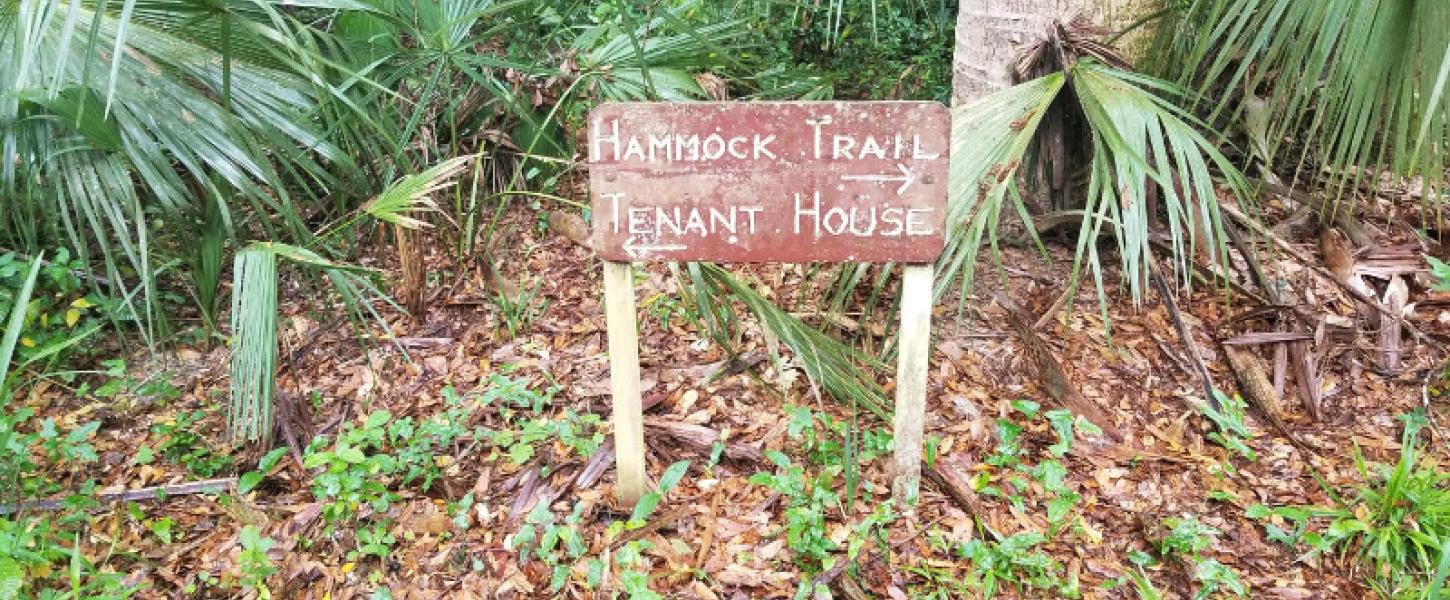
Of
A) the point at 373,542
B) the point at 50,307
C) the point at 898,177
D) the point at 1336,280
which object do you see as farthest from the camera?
the point at 50,307

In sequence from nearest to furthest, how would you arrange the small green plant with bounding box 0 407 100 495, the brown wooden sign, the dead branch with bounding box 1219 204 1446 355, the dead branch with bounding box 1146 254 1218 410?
the brown wooden sign, the small green plant with bounding box 0 407 100 495, the dead branch with bounding box 1146 254 1218 410, the dead branch with bounding box 1219 204 1446 355

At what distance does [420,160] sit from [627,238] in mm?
2034

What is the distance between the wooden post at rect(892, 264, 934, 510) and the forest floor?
0.32 ft

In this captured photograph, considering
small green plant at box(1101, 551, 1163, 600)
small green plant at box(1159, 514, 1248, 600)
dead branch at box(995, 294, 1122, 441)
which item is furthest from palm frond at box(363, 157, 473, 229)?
small green plant at box(1159, 514, 1248, 600)

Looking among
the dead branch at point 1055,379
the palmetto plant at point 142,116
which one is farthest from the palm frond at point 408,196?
the dead branch at point 1055,379

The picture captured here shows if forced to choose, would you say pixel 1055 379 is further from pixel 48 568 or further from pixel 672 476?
pixel 48 568

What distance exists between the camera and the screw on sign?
6.32 feet

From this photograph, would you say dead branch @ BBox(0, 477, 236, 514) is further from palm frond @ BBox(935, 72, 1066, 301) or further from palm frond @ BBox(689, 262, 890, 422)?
palm frond @ BBox(935, 72, 1066, 301)

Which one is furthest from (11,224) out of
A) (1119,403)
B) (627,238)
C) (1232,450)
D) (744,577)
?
(1232,450)

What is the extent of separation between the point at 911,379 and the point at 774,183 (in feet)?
1.85

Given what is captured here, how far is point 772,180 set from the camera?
1.98 metres

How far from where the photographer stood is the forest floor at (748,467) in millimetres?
2277

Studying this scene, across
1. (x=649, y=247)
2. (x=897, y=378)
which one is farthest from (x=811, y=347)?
(x=649, y=247)

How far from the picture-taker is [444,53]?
2.96 metres
